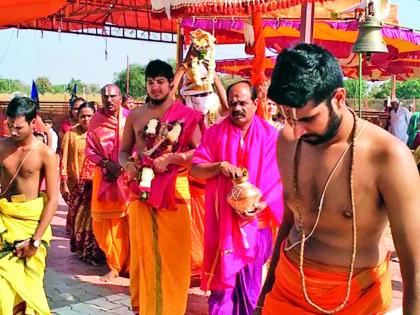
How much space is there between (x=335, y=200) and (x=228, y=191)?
183 centimetres

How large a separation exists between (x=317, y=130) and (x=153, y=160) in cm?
237

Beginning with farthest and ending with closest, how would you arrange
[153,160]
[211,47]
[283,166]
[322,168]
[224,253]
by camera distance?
[211,47] < [153,160] < [224,253] < [283,166] < [322,168]

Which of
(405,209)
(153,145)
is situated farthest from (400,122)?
(405,209)

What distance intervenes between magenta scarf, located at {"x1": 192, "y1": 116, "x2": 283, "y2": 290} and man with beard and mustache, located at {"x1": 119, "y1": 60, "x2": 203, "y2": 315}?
34cm

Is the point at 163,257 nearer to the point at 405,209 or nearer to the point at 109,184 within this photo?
the point at 109,184

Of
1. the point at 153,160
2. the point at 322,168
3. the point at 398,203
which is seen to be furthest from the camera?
the point at 153,160

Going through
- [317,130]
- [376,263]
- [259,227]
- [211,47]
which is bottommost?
[259,227]

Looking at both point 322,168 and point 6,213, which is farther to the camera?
point 6,213

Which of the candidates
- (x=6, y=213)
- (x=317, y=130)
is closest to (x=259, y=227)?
(x=6, y=213)

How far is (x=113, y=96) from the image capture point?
236 inches

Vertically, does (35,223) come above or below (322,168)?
below

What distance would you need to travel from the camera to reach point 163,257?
4422 millimetres

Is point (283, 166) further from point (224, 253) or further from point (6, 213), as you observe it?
point (6, 213)

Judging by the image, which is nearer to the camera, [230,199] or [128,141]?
[230,199]
